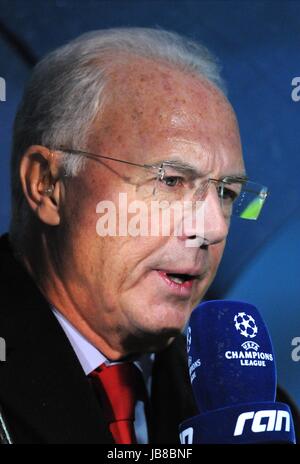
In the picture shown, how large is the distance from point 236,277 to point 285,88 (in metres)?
0.49

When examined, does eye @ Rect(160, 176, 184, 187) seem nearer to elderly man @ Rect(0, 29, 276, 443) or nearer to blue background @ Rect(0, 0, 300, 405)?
elderly man @ Rect(0, 29, 276, 443)

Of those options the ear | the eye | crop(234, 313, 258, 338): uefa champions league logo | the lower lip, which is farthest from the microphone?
the ear

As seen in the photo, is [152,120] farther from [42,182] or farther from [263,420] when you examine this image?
[263,420]

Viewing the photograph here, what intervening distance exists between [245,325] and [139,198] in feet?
1.48

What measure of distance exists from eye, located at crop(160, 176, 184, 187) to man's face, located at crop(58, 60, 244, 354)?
0.04 meters

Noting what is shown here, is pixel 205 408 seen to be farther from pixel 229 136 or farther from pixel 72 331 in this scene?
pixel 229 136

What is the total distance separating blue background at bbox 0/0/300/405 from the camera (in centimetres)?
187

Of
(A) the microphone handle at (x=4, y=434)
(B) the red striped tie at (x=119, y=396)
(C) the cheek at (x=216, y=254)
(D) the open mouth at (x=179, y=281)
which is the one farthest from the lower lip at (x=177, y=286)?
(A) the microphone handle at (x=4, y=434)

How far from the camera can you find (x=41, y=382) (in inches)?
63.3

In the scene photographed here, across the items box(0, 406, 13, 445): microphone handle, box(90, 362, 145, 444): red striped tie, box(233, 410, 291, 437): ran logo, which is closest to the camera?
box(233, 410, 291, 437): ran logo

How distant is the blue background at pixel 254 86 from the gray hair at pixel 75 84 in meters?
0.07

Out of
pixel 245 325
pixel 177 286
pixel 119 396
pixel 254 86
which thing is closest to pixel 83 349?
pixel 119 396

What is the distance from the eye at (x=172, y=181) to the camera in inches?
67.2

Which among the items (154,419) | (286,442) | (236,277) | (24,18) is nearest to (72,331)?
(154,419)
